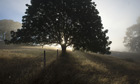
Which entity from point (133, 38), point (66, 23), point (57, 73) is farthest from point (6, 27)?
point (133, 38)

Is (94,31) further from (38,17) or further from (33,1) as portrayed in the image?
(33,1)

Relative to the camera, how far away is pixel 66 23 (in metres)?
14.6

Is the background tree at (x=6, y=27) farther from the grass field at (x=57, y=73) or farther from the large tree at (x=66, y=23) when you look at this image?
the grass field at (x=57, y=73)

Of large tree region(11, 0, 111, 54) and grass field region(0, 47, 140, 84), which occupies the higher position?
large tree region(11, 0, 111, 54)

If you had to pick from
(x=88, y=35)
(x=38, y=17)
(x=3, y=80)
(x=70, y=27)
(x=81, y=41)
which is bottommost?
(x=3, y=80)

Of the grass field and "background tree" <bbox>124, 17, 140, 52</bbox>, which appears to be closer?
the grass field

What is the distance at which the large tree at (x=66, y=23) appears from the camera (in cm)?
1327

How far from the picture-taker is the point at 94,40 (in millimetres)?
13469

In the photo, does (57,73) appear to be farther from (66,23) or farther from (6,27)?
(6,27)

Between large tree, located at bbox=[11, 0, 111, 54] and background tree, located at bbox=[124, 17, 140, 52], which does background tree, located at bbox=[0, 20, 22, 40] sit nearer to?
large tree, located at bbox=[11, 0, 111, 54]

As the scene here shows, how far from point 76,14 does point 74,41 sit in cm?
436

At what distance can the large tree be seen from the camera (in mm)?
13273

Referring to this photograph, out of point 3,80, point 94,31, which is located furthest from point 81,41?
point 3,80

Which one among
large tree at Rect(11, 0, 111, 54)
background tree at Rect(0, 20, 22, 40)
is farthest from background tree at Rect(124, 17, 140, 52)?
background tree at Rect(0, 20, 22, 40)
